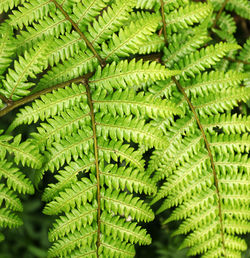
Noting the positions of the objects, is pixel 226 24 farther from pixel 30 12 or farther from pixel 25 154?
pixel 25 154

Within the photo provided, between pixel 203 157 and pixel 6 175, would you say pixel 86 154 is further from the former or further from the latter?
pixel 203 157

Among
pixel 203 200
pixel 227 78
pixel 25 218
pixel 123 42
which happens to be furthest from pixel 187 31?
pixel 25 218

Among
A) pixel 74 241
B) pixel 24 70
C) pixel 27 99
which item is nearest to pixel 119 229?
pixel 74 241

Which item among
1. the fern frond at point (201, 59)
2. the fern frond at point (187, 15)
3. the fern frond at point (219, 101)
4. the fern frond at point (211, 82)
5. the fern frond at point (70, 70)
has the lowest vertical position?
the fern frond at point (70, 70)

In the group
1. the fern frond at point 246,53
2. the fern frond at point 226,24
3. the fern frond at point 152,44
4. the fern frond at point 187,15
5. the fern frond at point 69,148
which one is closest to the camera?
the fern frond at point 69,148

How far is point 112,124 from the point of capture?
1779mm

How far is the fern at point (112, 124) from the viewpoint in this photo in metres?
1.71

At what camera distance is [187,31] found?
2285mm

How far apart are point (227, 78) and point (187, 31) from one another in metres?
0.61

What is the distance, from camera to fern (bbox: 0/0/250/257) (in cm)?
171

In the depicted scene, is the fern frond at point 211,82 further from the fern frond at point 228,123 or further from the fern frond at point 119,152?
the fern frond at point 119,152

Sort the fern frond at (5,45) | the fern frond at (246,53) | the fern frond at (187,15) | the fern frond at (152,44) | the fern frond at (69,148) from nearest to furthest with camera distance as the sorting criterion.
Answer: the fern frond at (5,45) → the fern frond at (69,148) → the fern frond at (187,15) → the fern frond at (152,44) → the fern frond at (246,53)

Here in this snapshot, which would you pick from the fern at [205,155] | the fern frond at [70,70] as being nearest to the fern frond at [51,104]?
the fern frond at [70,70]

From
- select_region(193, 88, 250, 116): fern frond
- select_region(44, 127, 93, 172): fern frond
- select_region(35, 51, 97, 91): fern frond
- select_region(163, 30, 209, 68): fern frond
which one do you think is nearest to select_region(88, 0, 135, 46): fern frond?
select_region(35, 51, 97, 91): fern frond
